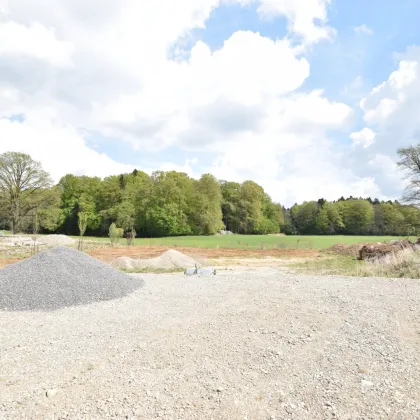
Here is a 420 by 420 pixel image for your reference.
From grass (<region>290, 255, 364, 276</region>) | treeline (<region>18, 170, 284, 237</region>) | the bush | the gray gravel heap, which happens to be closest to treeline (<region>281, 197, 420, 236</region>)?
treeline (<region>18, 170, 284, 237</region>)

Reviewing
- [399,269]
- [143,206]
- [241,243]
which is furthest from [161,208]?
[399,269]

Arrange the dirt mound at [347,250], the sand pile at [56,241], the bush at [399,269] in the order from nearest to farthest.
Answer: the bush at [399,269]
the dirt mound at [347,250]
the sand pile at [56,241]

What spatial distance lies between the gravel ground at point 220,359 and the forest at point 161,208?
30.2 meters

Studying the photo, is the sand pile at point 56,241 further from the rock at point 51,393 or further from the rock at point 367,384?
the rock at point 367,384

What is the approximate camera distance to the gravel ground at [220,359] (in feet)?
12.2

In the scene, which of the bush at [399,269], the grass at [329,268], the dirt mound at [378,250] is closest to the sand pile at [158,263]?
the grass at [329,268]

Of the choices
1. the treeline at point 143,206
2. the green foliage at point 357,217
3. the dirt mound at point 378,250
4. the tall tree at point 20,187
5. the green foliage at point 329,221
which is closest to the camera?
the dirt mound at point 378,250

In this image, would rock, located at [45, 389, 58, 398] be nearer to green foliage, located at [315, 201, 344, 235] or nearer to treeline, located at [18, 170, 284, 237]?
treeline, located at [18, 170, 284, 237]

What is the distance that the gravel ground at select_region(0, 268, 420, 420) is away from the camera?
12.2 feet

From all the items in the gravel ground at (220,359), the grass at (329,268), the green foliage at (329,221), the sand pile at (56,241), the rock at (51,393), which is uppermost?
the green foliage at (329,221)

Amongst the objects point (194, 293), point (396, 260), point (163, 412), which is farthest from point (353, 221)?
point (163, 412)

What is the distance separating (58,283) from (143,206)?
43.0 meters

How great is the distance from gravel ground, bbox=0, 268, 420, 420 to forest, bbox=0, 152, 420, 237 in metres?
30.2

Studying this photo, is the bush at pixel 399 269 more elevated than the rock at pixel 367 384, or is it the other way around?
the bush at pixel 399 269
